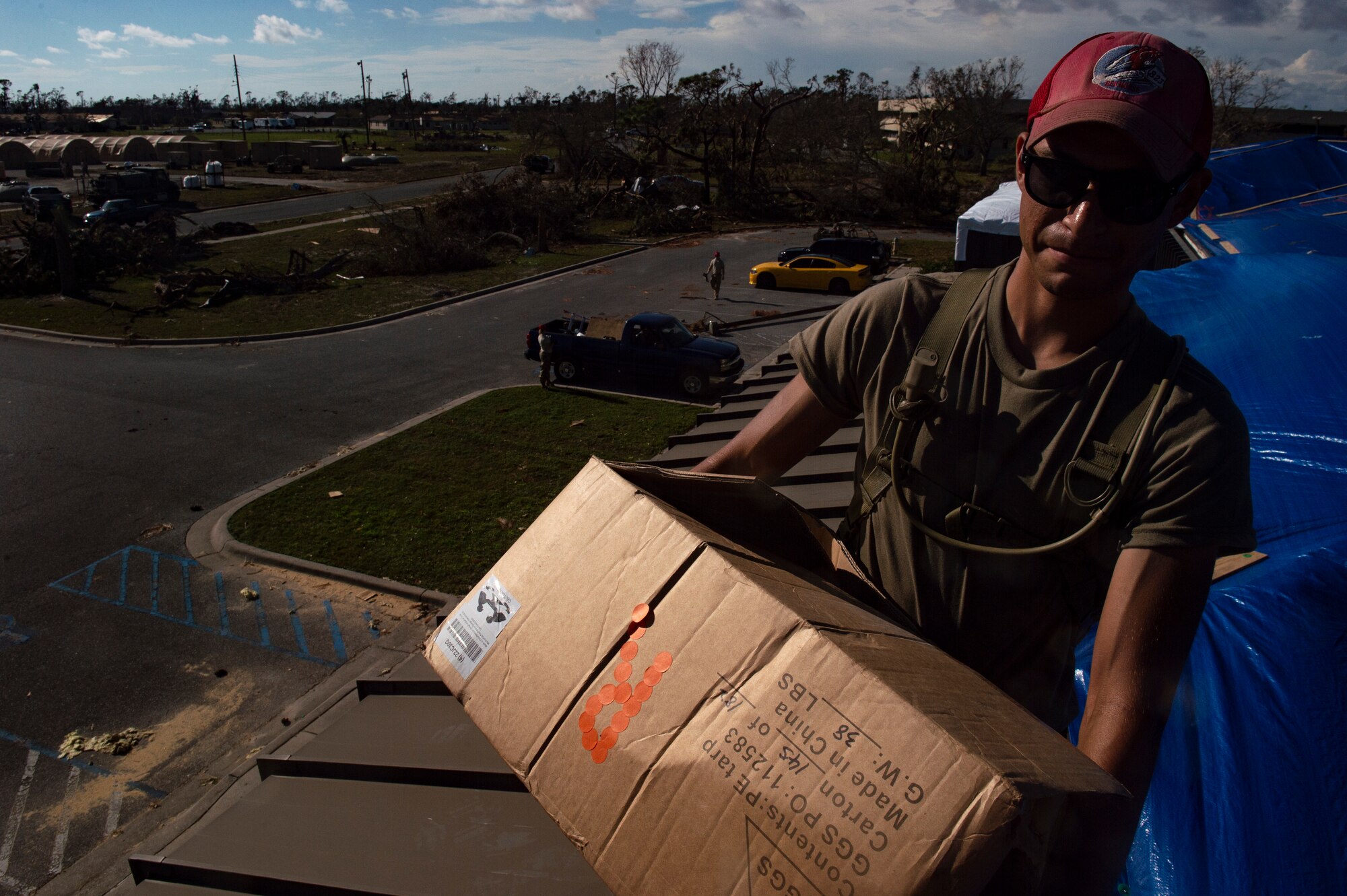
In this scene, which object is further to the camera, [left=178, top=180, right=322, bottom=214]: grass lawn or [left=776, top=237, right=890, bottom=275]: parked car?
[left=178, top=180, right=322, bottom=214]: grass lawn

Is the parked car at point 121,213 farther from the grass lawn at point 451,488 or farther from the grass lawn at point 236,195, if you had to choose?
the grass lawn at point 451,488

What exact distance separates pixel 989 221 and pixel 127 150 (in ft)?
210

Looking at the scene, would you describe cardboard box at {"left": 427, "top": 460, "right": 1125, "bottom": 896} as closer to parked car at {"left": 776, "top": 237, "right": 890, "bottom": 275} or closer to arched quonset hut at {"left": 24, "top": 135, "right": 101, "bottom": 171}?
parked car at {"left": 776, "top": 237, "right": 890, "bottom": 275}

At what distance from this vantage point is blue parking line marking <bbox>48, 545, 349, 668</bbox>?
8758 millimetres

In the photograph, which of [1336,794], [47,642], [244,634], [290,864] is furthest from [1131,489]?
[47,642]

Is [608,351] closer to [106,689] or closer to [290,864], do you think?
[106,689]

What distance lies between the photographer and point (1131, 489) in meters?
1.48

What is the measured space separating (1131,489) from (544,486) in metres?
10.8

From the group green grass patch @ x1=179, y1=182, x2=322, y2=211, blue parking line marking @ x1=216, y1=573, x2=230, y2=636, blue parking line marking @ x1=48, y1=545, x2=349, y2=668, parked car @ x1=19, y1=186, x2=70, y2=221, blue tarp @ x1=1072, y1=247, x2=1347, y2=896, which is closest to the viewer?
blue tarp @ x1=1072, y1=247, x2=1347, y2=896

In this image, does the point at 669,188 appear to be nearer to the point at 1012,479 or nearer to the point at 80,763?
the point at 80,763

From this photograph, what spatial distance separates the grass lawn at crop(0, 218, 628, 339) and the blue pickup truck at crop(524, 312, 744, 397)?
Result: 8.28 metres

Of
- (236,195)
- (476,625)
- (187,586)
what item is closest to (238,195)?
(236,195)

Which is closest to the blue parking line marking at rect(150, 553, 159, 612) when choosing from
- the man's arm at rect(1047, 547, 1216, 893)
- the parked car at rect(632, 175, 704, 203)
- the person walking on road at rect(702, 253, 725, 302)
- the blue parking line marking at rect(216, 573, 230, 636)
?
the blue parking line marking at rect(216, 573, 230, 636)

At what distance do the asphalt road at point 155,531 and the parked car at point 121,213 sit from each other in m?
15.0
